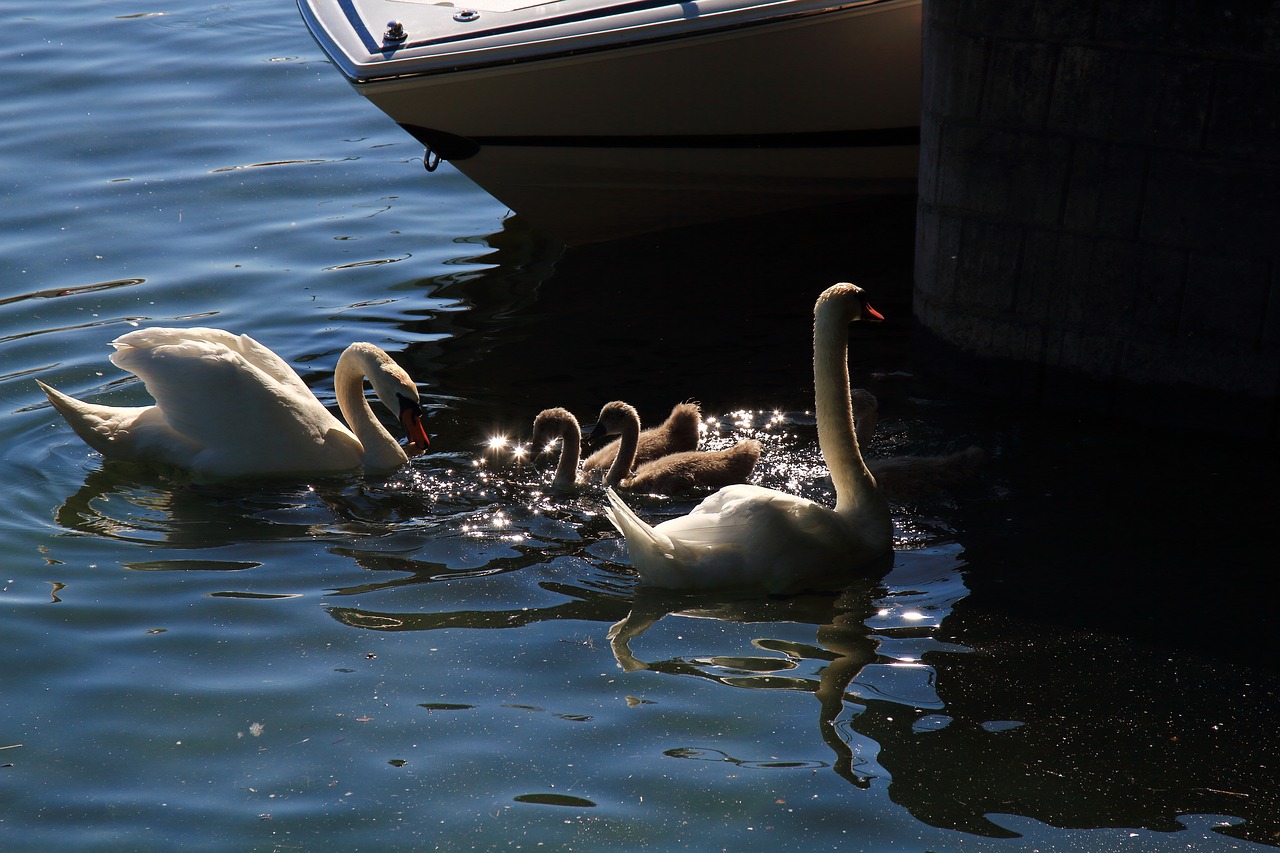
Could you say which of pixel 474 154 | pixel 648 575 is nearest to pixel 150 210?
pixel 474 154

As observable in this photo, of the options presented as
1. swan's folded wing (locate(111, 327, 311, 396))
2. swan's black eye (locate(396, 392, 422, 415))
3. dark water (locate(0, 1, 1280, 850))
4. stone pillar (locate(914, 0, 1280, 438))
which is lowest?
dark water (locate(0, 1, 1280, 850))

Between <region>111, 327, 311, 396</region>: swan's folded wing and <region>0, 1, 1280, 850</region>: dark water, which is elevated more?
<region>111, 327, 311, 396</region>: swan's folded wing

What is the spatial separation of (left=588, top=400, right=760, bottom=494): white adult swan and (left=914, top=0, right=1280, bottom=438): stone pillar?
162 centimetres

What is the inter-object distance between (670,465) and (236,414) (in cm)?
201

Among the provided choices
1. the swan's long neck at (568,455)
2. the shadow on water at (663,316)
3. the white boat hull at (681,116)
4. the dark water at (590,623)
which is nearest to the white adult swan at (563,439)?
the swan's long neck at (568,455)

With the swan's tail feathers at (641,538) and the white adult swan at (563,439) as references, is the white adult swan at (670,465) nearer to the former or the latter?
the white adult swan at (563,439)

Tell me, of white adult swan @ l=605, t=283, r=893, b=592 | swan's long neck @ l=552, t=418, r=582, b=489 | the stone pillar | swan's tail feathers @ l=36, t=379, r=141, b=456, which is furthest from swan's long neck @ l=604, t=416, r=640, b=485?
swan's tail feathers @ l=36, t=379, r=141, b=456

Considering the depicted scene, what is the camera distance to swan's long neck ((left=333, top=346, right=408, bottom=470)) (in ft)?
21.9

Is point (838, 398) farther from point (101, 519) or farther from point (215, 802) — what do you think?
point (101, 519)

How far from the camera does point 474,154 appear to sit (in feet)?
30.4

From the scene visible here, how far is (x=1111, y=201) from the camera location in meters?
6.46

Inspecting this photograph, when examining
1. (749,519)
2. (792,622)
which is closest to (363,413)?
(749,519)

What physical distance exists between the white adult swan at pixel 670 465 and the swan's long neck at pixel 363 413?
1077mm

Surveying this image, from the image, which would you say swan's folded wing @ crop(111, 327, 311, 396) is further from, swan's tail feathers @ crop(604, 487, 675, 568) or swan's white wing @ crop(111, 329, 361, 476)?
swan's tail feathers @ crop(604, 487, 675, 568)
